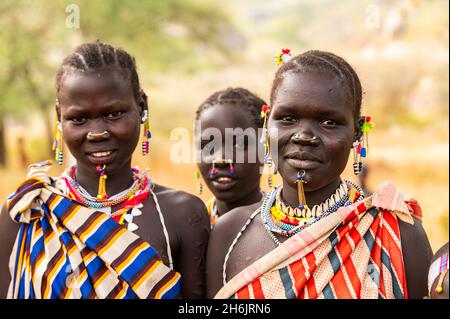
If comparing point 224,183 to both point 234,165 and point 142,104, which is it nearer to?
point 234,165

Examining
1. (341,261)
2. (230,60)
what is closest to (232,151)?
(341,261)

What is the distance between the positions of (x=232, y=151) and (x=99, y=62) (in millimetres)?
1095

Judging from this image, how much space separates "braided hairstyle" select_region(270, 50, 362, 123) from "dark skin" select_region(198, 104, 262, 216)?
113 cm

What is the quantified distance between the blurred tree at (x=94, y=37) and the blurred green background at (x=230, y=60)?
19mm

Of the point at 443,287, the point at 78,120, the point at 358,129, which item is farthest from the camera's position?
the point at 78,120

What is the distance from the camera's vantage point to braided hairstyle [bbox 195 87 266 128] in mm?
4332

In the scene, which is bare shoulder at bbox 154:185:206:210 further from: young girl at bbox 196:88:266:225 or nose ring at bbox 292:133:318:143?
nose ring at bbox 292:133:318:143

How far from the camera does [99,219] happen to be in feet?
10.9

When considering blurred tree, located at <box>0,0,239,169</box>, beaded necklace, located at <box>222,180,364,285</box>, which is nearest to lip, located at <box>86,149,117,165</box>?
beaded necklace, located at <box>222,180,364,285</box>

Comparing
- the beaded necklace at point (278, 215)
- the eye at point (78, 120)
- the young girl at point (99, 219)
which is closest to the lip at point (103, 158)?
the young girl at point (99, 219)

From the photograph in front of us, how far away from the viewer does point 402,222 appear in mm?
2883

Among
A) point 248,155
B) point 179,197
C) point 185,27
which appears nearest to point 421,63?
point 185,27
